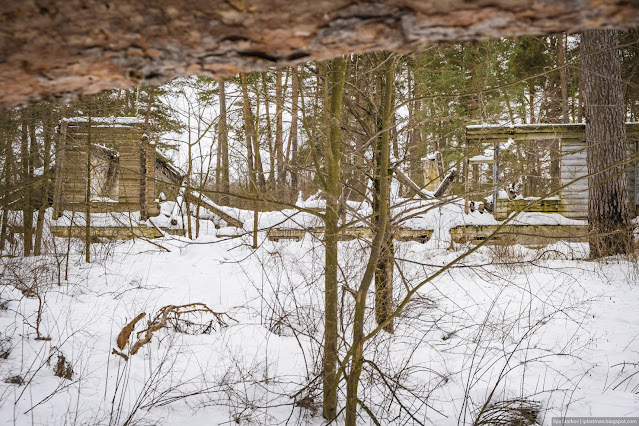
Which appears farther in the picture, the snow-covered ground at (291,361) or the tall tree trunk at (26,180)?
the tall tree trunk at (26,180)

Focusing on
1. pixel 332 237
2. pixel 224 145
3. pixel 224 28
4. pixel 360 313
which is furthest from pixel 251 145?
pixel 224 28

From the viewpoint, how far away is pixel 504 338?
381cm

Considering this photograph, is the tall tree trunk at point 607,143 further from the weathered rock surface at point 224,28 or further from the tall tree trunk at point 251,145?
the weathered rock surface at point 224,28

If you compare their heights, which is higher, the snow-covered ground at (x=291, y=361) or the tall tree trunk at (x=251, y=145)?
the tall tree trunk at (x=251, y=145)

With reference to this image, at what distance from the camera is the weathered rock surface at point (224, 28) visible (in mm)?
686

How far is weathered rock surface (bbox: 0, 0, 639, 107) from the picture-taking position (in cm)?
69

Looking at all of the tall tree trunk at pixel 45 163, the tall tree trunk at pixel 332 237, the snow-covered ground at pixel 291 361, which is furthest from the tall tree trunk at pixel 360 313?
the tall tree trunk at pixel 45 163

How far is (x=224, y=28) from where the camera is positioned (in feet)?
2.39

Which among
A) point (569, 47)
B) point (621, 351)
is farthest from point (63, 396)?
point (569, 47)

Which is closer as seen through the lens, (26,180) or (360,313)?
(360,313)

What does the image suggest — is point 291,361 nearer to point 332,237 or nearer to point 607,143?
point 332,237

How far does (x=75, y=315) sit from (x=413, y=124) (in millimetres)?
4175

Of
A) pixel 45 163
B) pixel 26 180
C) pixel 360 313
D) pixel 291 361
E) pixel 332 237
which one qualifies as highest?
pixel 45 163

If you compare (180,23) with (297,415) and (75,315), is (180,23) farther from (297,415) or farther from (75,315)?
(75,315)
